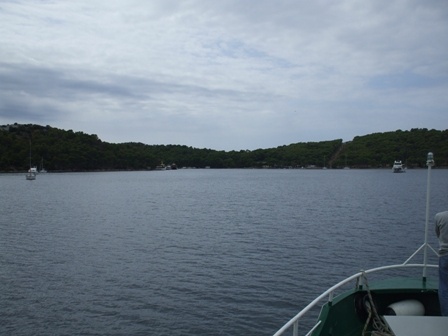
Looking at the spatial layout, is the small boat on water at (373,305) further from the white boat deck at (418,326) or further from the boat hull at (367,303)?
the white boat deck at (418,326)

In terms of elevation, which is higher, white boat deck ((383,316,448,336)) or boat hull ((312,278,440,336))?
white boat deck ((383,316,448,336))

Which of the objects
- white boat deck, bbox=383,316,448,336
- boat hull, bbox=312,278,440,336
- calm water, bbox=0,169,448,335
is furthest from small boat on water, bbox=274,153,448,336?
calm water, bbox=0,169,448,335

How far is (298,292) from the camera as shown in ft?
62.3

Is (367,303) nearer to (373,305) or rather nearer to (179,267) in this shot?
(373,305)

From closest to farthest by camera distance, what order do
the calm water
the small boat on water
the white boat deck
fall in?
1. the white boat deck
2. the small boat on water
3. the calm water

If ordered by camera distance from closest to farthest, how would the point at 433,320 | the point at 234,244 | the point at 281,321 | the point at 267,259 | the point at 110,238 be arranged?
the point at 433,320
the point at 281,321
the point at 267,259
the point at 234,244
the point at 110,238

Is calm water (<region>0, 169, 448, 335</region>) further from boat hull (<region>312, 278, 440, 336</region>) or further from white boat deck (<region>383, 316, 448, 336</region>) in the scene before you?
white boat deck (<region>383, 316, 448, 336</region>)

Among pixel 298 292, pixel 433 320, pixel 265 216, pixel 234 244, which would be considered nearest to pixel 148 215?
pixel 265 216

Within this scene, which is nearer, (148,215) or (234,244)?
(234,244)

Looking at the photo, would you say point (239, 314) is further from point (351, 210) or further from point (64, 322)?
point (351, 210)

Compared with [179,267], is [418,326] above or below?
above

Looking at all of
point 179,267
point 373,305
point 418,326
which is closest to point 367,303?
point 373,305

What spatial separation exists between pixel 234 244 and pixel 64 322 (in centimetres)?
1606

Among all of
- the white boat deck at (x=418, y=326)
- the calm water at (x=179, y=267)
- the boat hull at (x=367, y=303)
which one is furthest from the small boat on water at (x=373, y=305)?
the calm water at (x=179, y=267)
